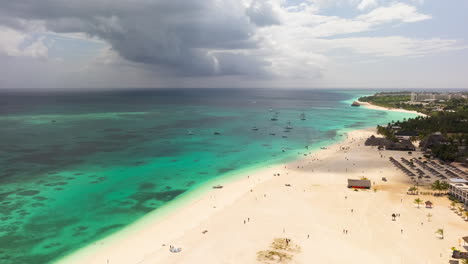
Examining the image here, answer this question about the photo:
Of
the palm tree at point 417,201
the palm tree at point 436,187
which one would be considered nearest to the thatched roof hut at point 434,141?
the palm tree at point 436,187

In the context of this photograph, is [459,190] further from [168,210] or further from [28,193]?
[28,193]

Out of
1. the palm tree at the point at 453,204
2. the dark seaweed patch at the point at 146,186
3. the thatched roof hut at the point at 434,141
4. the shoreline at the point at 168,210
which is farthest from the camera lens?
the thatched roof hut at the point at 434,141

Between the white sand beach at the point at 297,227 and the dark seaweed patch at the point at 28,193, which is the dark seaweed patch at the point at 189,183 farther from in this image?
the dark seaweed patch at the point at 28,193

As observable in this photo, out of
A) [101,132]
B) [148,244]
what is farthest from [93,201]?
[101,132]

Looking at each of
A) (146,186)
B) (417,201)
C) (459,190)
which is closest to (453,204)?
(459,190)

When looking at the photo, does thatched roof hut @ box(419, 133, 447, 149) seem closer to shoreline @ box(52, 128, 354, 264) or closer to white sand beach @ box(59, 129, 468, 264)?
white sand beach @ box(59, 129, 468, 264)
